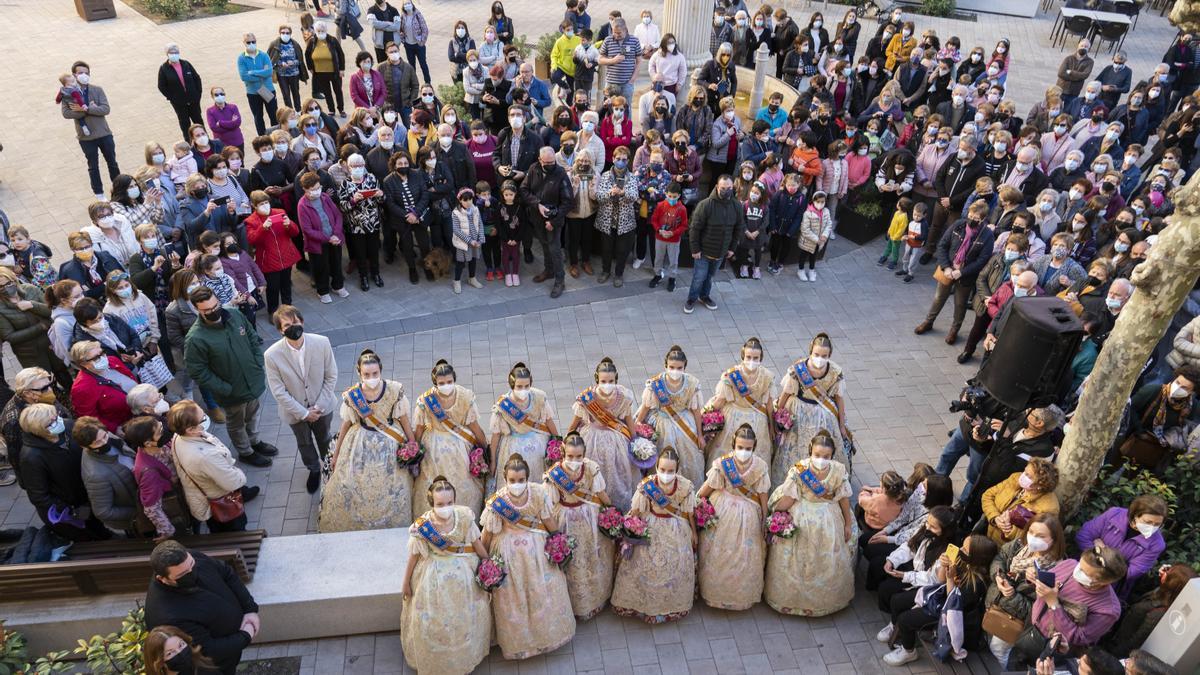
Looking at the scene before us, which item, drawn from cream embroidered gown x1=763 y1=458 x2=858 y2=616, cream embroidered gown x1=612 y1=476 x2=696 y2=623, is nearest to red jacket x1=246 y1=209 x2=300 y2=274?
cream embroidered gown x1=612 y1=476 x2=696 y2=623

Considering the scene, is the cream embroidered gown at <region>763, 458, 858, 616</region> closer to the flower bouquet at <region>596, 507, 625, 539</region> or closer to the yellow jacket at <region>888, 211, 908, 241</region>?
the flower bouquet at <region>596, 507, 625, 539</region>

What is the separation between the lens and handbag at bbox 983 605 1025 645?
18.2ft

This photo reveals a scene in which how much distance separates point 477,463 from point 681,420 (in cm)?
168

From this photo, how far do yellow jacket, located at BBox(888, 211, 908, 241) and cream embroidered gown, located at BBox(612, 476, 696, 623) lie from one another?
645 cm

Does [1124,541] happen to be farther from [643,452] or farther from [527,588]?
[527,588]

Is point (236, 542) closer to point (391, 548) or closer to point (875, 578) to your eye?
point (391, 548)

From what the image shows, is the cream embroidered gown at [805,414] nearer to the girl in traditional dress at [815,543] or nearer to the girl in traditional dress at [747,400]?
the girl in traditional dress at [747,400]

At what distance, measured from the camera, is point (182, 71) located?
41.4 ft

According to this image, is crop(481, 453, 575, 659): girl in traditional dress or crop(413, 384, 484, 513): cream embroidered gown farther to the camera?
crop(413, 384, 484, 513): cream embroidered gown

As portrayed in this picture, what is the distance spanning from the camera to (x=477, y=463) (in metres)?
6.68

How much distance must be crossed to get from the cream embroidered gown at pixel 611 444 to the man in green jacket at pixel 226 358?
2808 millimetres

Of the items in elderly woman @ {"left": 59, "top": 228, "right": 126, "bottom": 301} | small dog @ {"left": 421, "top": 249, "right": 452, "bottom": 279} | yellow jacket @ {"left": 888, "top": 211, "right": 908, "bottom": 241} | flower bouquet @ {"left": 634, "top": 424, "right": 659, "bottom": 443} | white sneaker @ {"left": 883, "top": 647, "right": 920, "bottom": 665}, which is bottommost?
white sneaker @ {"left": 883, "top": 647, "right": 920, "bottom": 665}

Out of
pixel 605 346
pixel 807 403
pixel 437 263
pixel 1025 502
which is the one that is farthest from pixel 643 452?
pixel 437 263

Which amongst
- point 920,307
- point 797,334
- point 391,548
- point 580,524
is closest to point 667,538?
point 580,524
